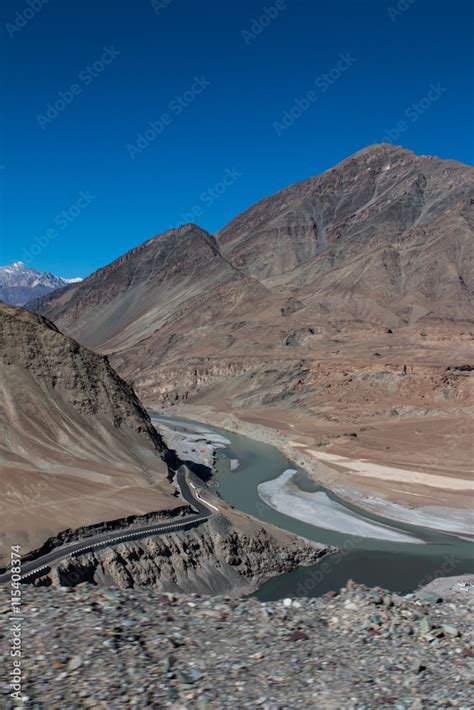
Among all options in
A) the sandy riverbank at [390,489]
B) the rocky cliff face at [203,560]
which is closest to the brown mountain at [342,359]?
the sandy riverbank at [390,489]

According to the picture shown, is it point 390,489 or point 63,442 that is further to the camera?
point 390,489

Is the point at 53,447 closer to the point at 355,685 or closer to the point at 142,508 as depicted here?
the point at 142,508

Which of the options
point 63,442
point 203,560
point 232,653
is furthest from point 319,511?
point 232,653

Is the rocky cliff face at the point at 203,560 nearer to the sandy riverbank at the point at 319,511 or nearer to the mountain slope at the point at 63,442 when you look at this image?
the mountain slope at the point at 63,442

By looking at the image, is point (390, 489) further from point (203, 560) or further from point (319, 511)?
point (203, 560)

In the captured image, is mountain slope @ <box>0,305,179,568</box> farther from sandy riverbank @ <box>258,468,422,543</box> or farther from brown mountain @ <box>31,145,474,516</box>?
brown mountain @ <box>31,145,474,516</box>

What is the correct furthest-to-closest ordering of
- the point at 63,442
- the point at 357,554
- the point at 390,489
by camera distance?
the point at 390,489, the point at 63,442, the point at 357,554

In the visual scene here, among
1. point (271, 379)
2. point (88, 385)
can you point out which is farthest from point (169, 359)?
point (88, 385)
